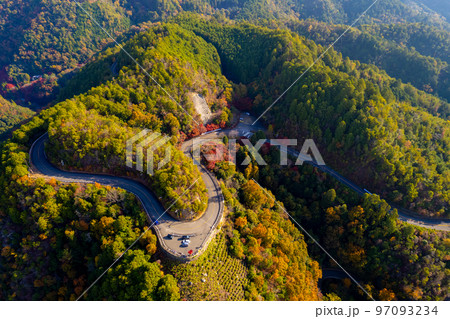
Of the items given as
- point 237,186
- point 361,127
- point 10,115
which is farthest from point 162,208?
point 10,115

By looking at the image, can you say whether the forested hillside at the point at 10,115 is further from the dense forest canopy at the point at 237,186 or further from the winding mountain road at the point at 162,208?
the winding mountain road at the point at 162,208

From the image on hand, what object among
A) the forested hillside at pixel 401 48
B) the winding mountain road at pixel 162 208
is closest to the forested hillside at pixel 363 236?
the winding mountain road at pixel 162 208

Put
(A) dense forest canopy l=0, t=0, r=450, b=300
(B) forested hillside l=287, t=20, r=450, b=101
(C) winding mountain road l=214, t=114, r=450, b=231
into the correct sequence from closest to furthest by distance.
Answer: (A) dense forest canopy l=0, t=0, r=450, b=300
(C) winding mountain road l=214, t=114, r=450, b=231
(B) forested hillside l=287, t=20, r=450, b=101

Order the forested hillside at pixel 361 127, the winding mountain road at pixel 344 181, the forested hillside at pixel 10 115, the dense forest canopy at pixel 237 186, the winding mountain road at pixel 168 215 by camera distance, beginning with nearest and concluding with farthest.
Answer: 1. the winding mountain road at pixel 168 215
2. the dense forest canopy at pixel 237 186
3. the winding mountain road at pixel 344 181
4. the forested hillside at pixel 361 127
5. the forested hillside at pixel 10 115

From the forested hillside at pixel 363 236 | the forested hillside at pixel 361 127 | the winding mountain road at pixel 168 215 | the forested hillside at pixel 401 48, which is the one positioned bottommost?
the forested hillside at pixel 363 236

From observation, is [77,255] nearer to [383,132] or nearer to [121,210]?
[121,210]

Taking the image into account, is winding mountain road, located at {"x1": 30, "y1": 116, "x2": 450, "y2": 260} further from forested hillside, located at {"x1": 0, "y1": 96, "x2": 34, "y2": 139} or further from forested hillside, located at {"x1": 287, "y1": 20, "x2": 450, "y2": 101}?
forested hillside, located at {"x1": 287, "y1": 20, "x2": 450, "y2": 101}

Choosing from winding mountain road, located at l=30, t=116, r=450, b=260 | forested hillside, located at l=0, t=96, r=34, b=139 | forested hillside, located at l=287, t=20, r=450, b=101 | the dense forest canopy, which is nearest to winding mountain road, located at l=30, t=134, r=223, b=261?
winding mountain road, located at l=30, t=116, r=450, b=260

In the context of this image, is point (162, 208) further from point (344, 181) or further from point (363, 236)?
point (344, 181)

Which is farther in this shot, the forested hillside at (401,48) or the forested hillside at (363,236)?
the forested hillside at (401,48)
